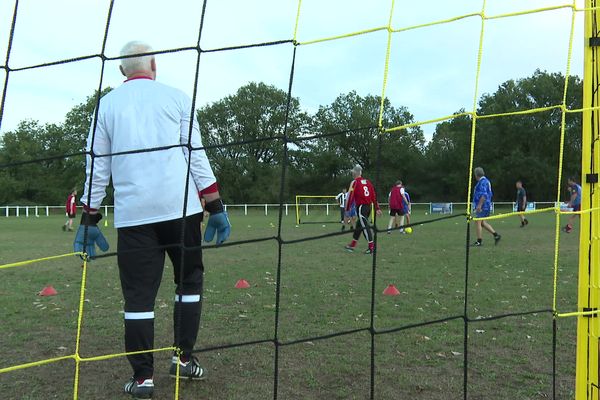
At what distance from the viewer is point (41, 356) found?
3.35 m

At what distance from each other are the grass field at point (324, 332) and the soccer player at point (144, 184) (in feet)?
1.49

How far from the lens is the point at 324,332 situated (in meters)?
3.86

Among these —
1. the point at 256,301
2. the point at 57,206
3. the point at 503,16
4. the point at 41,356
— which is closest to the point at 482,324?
the point at 256,301

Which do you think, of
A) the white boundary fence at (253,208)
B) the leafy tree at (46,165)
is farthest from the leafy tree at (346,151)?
the leafy tree at (46,165)

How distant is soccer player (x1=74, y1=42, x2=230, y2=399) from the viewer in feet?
8.46

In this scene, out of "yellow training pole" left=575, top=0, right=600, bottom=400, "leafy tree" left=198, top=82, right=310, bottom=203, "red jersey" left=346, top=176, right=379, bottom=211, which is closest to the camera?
"yellow training pole" left=575, top=0, right=600, bottom=400

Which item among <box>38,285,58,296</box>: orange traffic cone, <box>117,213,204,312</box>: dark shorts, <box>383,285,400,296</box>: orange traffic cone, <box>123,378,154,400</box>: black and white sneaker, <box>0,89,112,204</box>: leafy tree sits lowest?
<box>123,378,154,400</box>: black and white sneaker

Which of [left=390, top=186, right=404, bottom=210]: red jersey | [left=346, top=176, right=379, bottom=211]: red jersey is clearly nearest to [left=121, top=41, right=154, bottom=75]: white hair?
[left=346, top=176, right=379, bottom=211]: red jersey

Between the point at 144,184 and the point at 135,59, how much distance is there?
0.61 metres

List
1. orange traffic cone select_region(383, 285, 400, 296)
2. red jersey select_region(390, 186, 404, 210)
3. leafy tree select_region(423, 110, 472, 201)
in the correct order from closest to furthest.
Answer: orange traffic cone select_region(383, 285, 400, 296), red jersey select_region(390, 186, 404, 210), leafy tree select_region(423, 110, 472, 201)

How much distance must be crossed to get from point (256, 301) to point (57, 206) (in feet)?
101

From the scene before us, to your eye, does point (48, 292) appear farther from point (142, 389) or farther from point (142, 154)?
point (142, 154)

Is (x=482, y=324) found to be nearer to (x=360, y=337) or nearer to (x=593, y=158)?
(x=360, y=337)

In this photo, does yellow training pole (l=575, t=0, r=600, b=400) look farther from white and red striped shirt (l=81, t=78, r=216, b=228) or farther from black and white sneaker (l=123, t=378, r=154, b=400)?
black and white sneaker (l=123, t=378, r=154, b=400)
